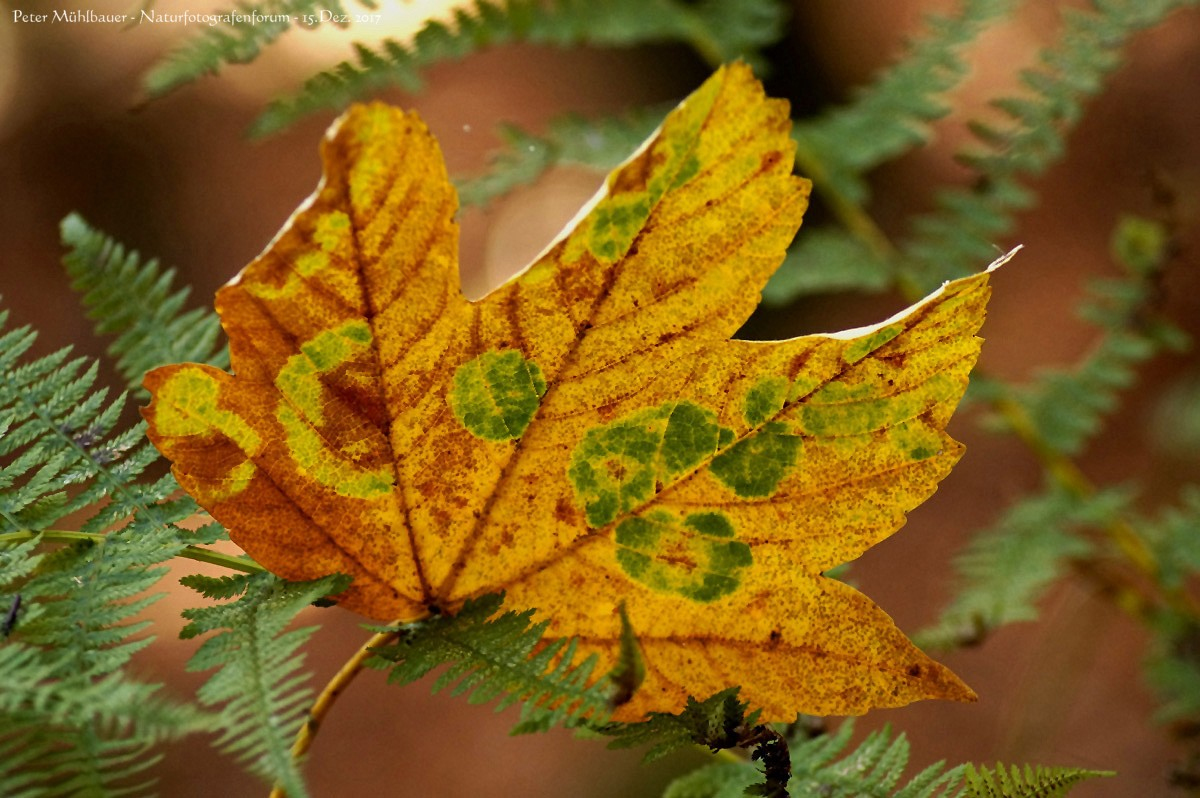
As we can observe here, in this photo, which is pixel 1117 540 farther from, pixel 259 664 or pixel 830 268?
pixel 259 664

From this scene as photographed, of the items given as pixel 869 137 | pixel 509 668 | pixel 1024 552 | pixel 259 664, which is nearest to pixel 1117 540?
pixel 1024 552

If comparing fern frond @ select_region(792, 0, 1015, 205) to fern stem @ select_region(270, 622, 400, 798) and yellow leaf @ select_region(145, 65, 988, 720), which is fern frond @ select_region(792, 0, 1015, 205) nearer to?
yellow leaf @ select_region(145, 65, 988, 720)

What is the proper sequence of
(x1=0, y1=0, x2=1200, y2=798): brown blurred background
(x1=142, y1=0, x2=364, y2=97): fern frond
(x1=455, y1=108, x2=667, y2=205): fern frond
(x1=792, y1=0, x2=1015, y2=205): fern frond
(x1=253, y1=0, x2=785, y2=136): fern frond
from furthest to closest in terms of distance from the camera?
(x1=0, y1=0, x2=1200, y2=798): brown blurred background, (x1=792, y1=0, x2=1015, y2=205): fern frond, (x1=455, y1=108, x2=667, y2=205): fern frond, (x1=253, y1=0, x2=785, y2=136): fern frond, (x1=142, y1=0, x2=364, y2=97): fern frond

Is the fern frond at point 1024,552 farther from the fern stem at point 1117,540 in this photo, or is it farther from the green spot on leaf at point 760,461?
the green spot on leaf at point 760,461

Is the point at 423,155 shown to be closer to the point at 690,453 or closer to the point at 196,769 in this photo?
the point at 690,453

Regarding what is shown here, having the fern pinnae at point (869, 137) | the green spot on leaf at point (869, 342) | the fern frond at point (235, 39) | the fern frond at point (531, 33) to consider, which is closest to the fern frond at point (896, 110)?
the fern pinnae at point (869, 137)

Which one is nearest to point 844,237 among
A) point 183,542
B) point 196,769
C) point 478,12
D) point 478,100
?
point 478,12

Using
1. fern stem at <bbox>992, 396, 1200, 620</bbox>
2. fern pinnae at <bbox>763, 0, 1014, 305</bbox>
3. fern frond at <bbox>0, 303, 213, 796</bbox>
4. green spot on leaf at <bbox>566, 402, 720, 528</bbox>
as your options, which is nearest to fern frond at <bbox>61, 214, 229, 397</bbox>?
fern frond at <bbox>0, 303, 213, 796</bbox>
